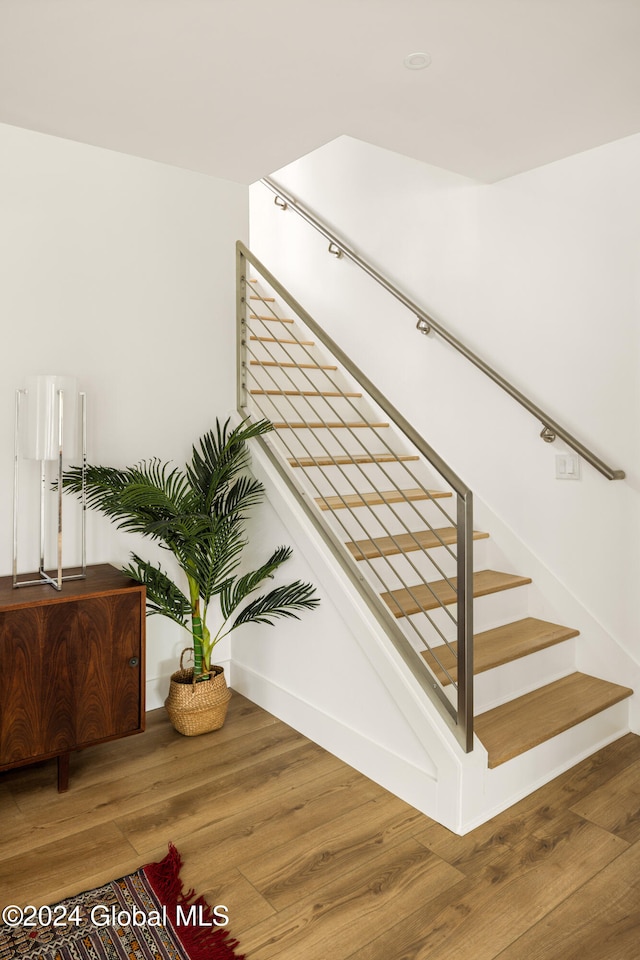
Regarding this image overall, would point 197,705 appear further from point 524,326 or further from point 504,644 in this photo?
point 524,326

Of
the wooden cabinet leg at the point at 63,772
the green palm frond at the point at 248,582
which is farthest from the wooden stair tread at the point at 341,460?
the wooden cabinet leg at the point at 63,772

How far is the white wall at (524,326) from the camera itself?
107 inches

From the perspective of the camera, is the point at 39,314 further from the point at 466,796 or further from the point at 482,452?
the point at 466,796

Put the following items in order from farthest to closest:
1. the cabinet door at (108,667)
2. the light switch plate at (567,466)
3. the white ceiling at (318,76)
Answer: the light switch plate at (567,466) < the cabinet door at (108,667) < the white ceiling at (318,76)

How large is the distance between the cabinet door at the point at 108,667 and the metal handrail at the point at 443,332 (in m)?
1.89

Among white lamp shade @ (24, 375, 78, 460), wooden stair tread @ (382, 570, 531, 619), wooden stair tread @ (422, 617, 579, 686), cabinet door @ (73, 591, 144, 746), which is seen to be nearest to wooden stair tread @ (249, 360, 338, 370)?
white lamp shade @ (24, 375, 78, 460)

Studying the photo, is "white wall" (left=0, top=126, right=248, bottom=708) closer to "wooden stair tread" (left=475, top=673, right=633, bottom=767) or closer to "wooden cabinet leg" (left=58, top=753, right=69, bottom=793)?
"wooden cabinet leg" (left=58, top=753, right=69, bottom=793)

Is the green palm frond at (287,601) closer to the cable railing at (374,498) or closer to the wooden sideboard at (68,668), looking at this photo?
the cable railing at (374,498)

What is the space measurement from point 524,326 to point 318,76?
148 cm

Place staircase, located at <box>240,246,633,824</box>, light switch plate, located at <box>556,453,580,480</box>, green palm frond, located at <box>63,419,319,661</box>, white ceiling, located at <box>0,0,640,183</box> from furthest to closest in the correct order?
light switch plate, located at <box>556,453,580,480</box> < green palm frond, located at <box>63,419,319,661</box> < staircase, located at <box>240,246,633,824</box> < white ceiling, located at <box>0,0,640,183</box>

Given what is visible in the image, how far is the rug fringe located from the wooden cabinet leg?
0.55m

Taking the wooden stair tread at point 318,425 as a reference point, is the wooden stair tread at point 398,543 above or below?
below

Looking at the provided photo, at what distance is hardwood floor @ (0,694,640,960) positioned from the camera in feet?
5.47

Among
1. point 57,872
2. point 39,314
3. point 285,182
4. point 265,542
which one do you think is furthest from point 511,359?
point 57,872
